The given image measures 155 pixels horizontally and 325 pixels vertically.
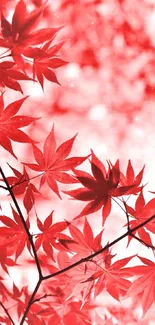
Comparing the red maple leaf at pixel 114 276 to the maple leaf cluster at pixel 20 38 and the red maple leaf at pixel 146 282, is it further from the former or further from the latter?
the maple leaf cluster at pixel 20 38

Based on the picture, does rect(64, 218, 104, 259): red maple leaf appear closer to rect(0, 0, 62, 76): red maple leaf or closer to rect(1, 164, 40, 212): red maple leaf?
rect(1, 164, 40, 212): red maple leaf

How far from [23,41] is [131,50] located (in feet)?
2.25

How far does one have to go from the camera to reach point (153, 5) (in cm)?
132

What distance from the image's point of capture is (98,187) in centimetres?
64

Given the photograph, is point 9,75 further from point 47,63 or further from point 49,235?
point 49,235

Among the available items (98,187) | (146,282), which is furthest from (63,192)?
(146,282)

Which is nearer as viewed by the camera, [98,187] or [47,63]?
[98,187]

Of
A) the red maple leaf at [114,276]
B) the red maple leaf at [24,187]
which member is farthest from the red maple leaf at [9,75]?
the red maple leaf at [114,276]

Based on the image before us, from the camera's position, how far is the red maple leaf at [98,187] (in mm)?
629

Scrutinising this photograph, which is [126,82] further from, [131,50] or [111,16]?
[111,16]

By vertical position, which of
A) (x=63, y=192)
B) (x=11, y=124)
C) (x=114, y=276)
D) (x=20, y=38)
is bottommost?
(x=114, y=276)

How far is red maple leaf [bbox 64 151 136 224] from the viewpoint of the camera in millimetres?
629

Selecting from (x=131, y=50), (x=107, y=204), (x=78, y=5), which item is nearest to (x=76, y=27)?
(x=78, y=5)

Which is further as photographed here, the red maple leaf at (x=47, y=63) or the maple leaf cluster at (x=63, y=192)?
the red maple leaf at (x=47, y=63)
